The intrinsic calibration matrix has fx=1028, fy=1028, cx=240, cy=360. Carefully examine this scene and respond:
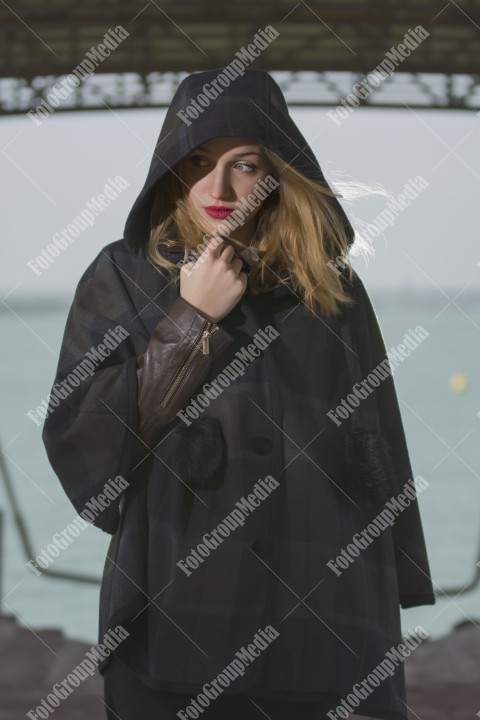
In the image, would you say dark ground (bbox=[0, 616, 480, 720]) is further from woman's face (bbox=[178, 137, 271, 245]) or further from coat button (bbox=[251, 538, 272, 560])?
woman's face (bbox=[178, 137, 271, 245])

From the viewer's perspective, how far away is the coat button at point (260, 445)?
6.17 ft

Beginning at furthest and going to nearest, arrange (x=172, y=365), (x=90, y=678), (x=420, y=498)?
1. (x=420, y=498)
2. (x=90, y=678)
3. (x=172, y=365)

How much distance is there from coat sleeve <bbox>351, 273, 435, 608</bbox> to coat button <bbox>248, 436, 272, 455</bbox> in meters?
0.30

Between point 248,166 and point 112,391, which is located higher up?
point 248,166

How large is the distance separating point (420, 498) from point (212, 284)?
2794 cm

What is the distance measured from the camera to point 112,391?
180 cm

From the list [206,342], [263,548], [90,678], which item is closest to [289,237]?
[206,342]

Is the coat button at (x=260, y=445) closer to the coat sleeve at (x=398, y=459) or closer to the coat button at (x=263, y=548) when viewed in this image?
the coat button at (x=263, y=548)

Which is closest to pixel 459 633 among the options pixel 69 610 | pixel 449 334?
pixel 69 610

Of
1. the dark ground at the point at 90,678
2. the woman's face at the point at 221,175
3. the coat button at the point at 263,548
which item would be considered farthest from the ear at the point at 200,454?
the dark ground at the point at 90,678

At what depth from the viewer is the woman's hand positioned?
72.8 inches

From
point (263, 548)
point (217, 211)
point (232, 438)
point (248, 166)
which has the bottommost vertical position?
point (263, 548)

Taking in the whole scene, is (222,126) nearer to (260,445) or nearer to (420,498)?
(260,445)

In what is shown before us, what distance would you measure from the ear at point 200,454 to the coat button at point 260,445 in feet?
0.20
